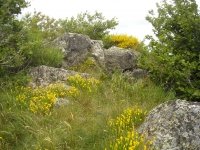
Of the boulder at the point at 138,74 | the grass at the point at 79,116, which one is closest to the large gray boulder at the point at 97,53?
the boulder at the point at 138,74

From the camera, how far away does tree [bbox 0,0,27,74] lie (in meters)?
11.1

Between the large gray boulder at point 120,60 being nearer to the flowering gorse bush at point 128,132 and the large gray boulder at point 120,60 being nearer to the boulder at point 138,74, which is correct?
the boulder at point 138,74

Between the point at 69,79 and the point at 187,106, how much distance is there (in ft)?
13.4

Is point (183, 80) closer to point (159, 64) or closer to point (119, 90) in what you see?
point (159, 64)

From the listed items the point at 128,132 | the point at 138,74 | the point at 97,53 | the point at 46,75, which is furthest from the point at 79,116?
the point at 97,53

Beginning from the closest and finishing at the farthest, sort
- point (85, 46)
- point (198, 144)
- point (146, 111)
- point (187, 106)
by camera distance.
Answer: point (198, 144)
point (187, 106)
point (146, 111)
point (85, 46)

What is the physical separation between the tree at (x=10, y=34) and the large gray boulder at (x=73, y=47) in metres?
1.91

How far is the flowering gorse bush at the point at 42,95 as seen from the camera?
955 centimetres

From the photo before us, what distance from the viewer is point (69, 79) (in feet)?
36.8

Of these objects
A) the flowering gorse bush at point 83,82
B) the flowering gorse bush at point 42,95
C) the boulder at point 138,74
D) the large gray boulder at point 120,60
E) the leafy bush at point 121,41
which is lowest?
the flowering gorse bush at point 42,95

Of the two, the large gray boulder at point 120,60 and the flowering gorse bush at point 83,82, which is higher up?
the large gray boulder at point 120,60

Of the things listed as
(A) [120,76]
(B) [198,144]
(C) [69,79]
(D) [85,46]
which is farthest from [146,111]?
(D) [85,46]

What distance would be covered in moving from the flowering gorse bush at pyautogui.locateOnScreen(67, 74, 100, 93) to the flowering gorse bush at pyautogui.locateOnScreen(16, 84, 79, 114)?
32 centimetres

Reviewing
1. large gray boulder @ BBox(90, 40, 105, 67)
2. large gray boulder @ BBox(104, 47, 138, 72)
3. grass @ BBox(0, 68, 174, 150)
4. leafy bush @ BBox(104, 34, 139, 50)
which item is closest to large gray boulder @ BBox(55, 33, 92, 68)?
large gray boulder @ BBox(90, 40, 105, 67)
